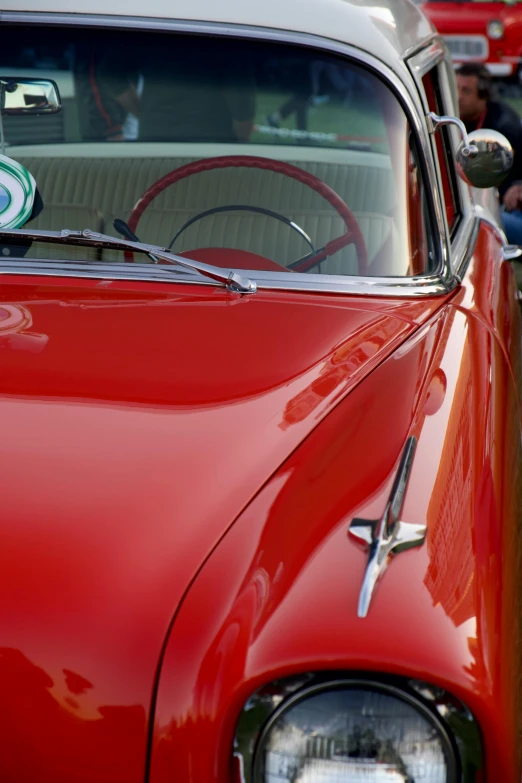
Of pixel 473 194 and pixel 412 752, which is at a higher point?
pixel 473 194

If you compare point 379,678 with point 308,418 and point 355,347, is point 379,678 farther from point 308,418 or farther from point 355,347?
point 355,347

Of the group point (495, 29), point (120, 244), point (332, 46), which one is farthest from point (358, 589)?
point (495, 29)

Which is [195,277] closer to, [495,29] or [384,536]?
[384,536]

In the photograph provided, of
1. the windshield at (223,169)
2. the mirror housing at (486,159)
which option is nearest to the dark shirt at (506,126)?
the windshield at (223,169)

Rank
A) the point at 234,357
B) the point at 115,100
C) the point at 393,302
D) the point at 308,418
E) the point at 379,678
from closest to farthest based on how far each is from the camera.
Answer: the point at 379,678
the point at 308,418
the point at 234,357
the point at 393,302
the point at 115,100

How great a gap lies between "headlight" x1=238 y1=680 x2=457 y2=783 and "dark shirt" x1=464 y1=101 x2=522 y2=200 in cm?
523

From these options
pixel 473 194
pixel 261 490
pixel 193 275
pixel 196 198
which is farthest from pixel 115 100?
pixel 261 490

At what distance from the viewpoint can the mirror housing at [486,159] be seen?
2570 millimetres

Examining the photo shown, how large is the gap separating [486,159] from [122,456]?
1.40m

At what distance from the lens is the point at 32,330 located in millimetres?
2023

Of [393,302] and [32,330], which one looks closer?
[32,330]

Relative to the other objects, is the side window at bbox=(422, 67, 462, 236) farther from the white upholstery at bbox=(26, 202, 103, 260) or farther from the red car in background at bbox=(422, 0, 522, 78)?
the red car in background at bbox=(422, 0, 522, 78)

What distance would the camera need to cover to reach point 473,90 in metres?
6.50

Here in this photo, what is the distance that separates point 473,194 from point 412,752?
2.61m
